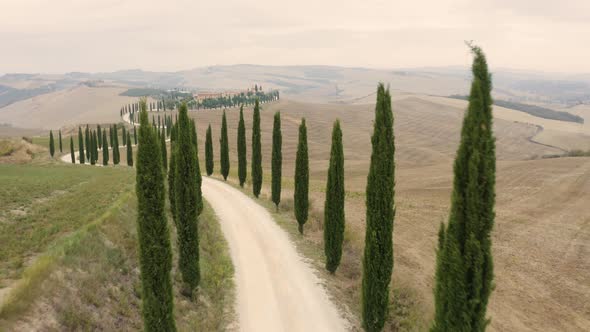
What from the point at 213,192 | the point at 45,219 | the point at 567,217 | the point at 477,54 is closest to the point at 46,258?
the point at 45,219

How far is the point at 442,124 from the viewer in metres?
156

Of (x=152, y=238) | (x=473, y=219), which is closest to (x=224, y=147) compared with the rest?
(x=152, y=238)

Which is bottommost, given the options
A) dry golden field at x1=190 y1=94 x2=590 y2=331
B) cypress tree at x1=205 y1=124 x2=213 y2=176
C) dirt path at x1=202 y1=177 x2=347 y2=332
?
dry golden field at x1=190 y1=94 x2=590 y2=331

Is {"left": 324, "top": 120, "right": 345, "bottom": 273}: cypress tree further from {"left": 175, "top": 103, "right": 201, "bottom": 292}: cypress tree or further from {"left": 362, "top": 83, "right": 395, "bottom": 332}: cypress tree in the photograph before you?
{"left": 175, "top": 103, "right": 201, "bottom": 292}: cypress tree

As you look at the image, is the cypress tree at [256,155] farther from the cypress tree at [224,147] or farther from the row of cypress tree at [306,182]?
the cypress tree at [224,147]

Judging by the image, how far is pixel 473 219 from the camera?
11.0 m

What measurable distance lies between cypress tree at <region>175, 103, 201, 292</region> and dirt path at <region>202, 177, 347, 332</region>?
2928 mm

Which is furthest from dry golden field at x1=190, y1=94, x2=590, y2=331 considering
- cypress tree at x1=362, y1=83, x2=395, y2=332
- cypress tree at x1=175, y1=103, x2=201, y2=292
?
cypress tree at x1=175, y1=103, x2=201, y2=292

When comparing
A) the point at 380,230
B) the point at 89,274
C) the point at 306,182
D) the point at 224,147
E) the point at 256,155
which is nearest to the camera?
the point at 89,274

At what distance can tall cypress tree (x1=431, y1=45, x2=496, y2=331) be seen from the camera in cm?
1081

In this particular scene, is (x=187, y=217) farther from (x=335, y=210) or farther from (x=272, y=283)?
(x=335, y=210)

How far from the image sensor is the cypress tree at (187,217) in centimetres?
1900

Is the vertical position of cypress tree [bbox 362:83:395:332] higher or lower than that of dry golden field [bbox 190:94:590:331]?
higher

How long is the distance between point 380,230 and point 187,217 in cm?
973
